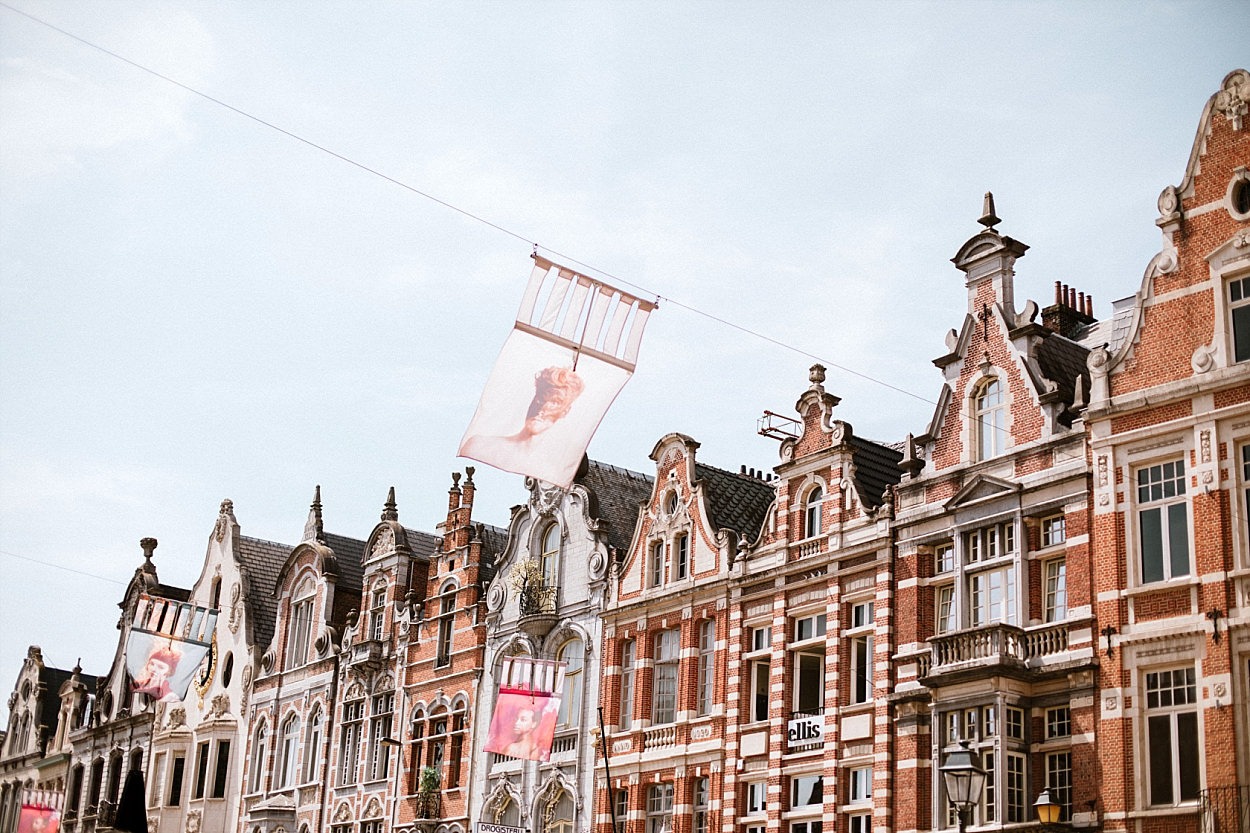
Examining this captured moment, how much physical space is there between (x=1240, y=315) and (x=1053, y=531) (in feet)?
16.6

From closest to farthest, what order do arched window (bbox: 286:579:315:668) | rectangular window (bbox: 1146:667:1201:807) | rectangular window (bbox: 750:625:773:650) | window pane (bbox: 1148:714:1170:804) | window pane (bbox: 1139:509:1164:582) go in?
rectangular window (bbox: 1146:667:1201:807)
window pane (bbox: 1148:714:1170:804)
window pane (bbox: 1139:509:1164:582)
rectangular window (bbox: 750:625:773:650)
arched window (bbox: 286:579:315:668)

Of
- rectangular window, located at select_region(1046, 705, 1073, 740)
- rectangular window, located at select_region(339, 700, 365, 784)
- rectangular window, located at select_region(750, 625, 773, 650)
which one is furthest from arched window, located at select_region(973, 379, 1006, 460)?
rectangular window, located at select_region(339, 700, 365, 784)

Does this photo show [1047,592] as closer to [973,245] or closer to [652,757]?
[973,245]

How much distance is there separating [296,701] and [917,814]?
2832 centimetres

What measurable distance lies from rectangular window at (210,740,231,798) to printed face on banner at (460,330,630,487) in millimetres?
37550

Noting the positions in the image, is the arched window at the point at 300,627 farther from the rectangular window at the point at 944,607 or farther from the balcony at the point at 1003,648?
the balcony at the point at 1003,648

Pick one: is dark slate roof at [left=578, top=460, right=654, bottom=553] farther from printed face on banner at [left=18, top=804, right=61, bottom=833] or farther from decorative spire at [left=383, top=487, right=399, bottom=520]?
printed face on banner at [left=18, top=804, right=61, bottom=833]

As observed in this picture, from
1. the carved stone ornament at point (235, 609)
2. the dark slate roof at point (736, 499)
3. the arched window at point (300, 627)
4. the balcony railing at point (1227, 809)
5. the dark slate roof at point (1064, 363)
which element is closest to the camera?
the balcony railing at point (1227, 809)

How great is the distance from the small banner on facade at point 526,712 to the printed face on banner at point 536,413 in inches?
571

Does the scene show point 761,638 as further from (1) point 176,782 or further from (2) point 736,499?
(1) point 176,782

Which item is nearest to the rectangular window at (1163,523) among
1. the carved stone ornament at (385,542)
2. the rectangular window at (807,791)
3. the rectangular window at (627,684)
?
the rectangular window at (807,791)

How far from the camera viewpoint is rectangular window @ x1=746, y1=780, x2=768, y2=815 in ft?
113

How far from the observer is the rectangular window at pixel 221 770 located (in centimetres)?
5562

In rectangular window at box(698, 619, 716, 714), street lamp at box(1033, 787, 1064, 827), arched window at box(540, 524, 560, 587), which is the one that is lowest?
street lamp at box(1033, 787, 1064, 827)
